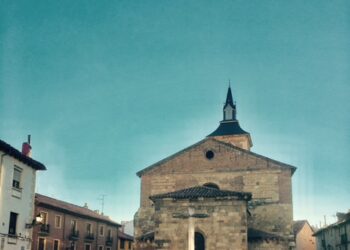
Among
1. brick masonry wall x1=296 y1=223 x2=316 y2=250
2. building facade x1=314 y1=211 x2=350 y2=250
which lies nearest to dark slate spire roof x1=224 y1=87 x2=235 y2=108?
building facade x1=314 y1=211 x2=350 y2=250

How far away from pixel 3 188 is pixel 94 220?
73.5 ft

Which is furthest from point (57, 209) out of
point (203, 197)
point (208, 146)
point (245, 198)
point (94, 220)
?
point (245, 198)

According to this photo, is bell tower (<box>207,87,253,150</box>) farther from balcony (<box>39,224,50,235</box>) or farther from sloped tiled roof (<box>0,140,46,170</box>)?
sloped tiled roof (<box>0,140,46,170</box>)

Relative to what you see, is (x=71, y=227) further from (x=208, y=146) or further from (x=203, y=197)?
→ (x=203, y=197)

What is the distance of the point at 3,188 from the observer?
17.2m

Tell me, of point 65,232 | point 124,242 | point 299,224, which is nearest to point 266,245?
point 65,232

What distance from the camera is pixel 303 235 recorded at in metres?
52.0

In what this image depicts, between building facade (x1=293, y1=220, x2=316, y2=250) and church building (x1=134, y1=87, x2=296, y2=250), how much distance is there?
24694 mm

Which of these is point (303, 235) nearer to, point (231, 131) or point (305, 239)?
point (305, 239)

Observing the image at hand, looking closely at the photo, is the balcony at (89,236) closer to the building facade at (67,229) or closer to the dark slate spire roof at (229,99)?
the building facade at (67,229)

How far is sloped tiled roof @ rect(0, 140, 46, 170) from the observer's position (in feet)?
56.0

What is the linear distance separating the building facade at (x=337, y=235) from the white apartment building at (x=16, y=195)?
954 inches

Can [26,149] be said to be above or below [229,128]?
below

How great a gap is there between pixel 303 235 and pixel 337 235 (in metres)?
17.3
